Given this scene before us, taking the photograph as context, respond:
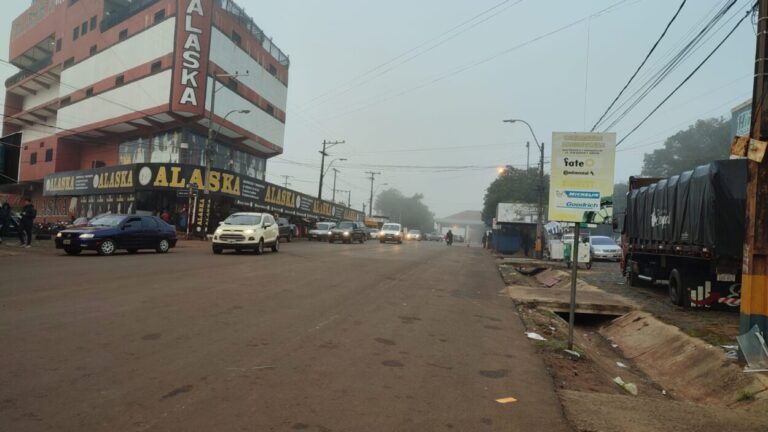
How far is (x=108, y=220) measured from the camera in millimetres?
18172

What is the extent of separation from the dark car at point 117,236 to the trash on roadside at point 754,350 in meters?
17.6

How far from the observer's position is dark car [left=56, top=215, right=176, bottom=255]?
17.0m

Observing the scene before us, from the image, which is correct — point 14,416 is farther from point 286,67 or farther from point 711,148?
point 711,148

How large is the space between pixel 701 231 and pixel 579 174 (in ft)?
17.4

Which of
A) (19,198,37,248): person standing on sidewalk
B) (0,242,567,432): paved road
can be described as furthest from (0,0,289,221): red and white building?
(0,242,567,432): paved road

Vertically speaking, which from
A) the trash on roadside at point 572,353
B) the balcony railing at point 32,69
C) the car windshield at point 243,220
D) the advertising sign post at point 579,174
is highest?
the balcony railing at point 32,69

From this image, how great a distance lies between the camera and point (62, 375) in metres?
4.53

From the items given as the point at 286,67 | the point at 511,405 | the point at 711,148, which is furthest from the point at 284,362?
the point at 711,148

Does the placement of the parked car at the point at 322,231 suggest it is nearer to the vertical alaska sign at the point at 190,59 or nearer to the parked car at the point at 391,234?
the parked car at the point at 391,234

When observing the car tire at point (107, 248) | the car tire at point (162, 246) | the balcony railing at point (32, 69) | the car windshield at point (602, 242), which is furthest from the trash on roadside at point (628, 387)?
the balcony railing at point (32, 69)

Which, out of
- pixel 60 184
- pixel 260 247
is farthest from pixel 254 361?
pixel 60 184

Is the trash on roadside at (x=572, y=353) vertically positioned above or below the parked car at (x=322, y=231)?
below

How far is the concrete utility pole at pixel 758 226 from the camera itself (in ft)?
20.1

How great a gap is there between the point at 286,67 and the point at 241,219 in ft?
132
